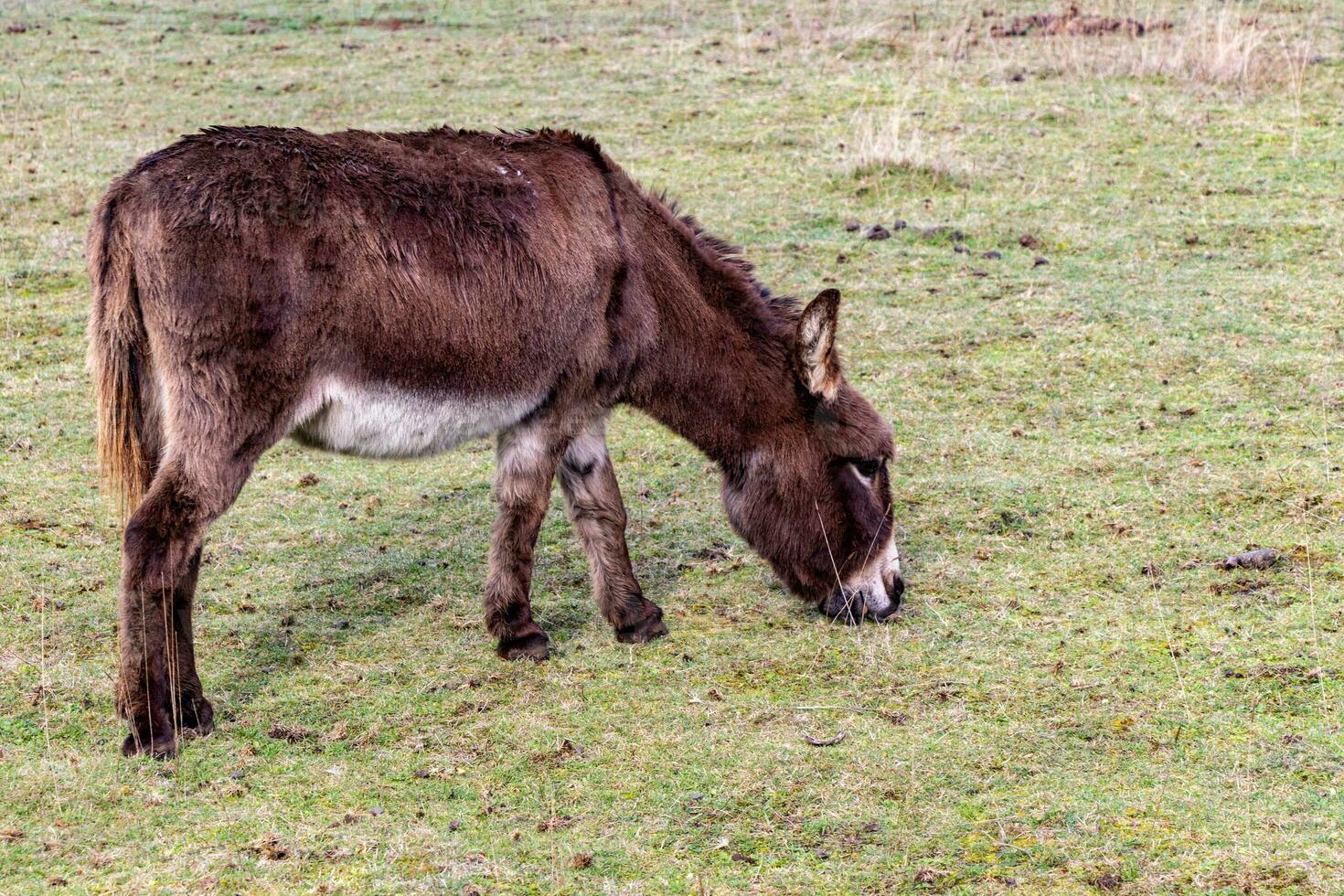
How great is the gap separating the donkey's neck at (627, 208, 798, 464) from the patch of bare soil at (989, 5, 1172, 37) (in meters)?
10.9

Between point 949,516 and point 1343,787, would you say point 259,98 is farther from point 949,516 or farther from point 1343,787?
point 1343,787

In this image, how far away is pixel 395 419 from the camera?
213 inches

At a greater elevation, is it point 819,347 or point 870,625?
point 819,347

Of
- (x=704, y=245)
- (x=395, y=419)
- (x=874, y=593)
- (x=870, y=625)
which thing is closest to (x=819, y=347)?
(x=704, y=245)

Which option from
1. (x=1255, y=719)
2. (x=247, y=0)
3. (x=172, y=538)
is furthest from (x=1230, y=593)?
(x=247, y=0)

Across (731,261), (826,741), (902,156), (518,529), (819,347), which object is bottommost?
(826,741)

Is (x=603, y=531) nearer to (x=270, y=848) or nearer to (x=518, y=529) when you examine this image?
(x=518, y=529)

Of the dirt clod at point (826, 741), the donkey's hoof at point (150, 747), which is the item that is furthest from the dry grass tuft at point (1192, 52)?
the donkey's hoof at point (150, 747)

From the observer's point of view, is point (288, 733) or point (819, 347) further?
point (819, 347)

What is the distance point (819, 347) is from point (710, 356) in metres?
0.49

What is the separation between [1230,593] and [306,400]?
3975mm

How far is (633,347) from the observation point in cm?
593

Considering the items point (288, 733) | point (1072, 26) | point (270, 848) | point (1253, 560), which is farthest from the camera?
point (1072, 26)

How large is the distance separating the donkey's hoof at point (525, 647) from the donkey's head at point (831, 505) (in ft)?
3.57
